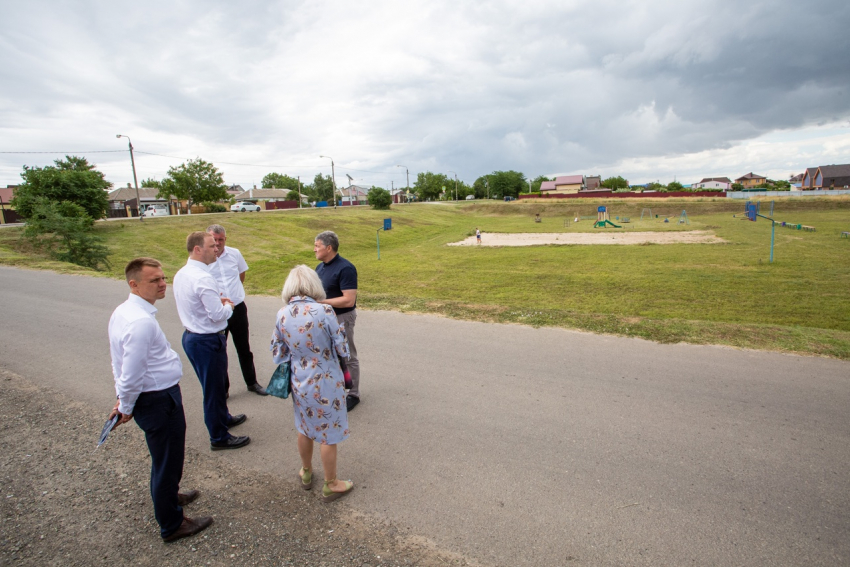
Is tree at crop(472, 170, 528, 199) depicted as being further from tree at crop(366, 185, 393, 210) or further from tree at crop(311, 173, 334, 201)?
tree at crop(366, 185, 393, 210)

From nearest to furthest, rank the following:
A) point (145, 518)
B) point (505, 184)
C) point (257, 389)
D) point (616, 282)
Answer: point (145, 518), point (257, 389), point (616, 282), point (505, 184)

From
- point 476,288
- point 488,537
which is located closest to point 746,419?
point 488,537

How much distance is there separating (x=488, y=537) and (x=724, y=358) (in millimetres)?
4863

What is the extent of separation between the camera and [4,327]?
345 inches

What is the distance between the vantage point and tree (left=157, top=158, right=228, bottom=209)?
57625mm

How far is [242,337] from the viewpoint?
5383 millimetres

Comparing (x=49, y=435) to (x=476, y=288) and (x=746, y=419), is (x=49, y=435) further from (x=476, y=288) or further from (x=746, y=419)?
(x=476, y=288)

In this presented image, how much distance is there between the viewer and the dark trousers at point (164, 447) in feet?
9.94

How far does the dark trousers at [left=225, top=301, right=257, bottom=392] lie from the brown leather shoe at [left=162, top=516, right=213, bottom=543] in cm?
217

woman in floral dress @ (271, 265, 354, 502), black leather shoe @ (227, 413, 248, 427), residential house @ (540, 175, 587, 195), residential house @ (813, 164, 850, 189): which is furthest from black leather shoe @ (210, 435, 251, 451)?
residential house @ (813, 164, 850, 189)

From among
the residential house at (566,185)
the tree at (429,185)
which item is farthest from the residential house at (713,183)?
the tree at (429,185)

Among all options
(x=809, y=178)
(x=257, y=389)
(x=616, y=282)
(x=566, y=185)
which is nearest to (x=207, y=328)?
(x=257, y=389)

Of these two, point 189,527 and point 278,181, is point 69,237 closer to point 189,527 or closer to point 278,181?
point 189,527

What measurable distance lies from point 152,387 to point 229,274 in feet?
7.87
